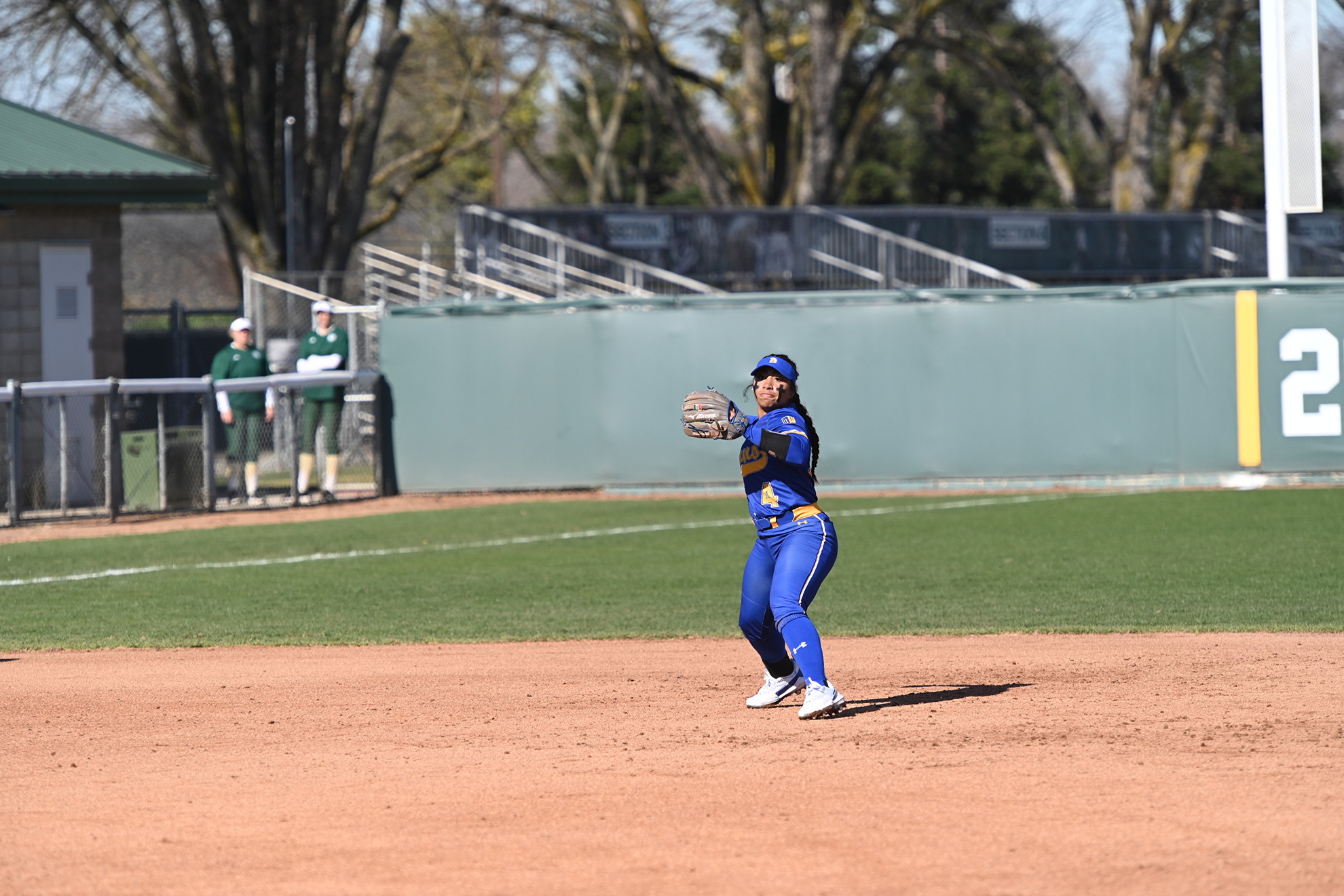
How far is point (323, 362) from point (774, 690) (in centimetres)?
1161

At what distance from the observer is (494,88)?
48.4 metres

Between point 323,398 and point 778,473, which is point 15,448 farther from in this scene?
point 778,473

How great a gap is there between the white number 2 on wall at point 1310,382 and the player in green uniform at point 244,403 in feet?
38.7

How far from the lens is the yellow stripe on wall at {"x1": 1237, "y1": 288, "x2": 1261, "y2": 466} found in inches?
674

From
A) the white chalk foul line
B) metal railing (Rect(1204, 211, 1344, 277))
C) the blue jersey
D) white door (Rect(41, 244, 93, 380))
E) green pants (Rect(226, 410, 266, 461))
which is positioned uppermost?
metal railing (Rect(1204, 211, 1344, 277))

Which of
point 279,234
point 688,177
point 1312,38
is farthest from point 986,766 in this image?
point 688,177

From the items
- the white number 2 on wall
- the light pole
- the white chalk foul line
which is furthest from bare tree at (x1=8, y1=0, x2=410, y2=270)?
the white number 2 on wall

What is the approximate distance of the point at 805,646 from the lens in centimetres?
688

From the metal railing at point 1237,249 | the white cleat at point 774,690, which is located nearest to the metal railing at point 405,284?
the metal railing at point 1237,249

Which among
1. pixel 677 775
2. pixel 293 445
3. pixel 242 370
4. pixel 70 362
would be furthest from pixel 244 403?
pixel 677 775

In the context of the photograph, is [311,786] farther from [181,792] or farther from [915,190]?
[915,190]

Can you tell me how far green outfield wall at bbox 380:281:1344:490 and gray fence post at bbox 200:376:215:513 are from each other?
2.56 meters

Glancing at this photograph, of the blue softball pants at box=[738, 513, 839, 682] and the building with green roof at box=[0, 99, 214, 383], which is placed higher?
the building with green roof at box=[0, 99, 214, 383]

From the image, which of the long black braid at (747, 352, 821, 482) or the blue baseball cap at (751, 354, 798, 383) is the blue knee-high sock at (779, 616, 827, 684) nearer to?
the long black braid at (747, 352, 821, 482)
